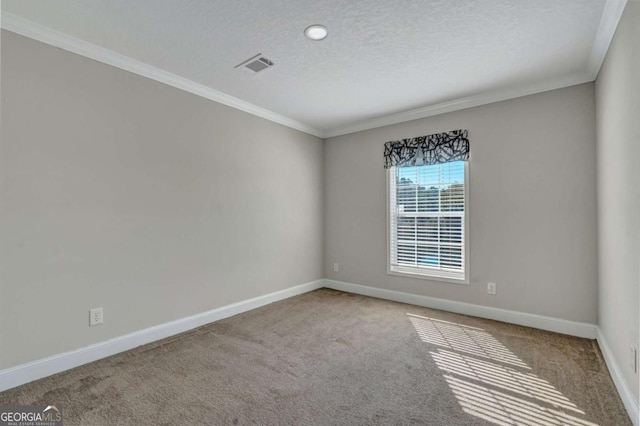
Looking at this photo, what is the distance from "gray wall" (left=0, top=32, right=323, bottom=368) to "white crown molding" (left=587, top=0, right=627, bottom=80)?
11.0 ft

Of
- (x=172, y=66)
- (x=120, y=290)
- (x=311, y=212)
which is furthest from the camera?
(x=311, y=212)

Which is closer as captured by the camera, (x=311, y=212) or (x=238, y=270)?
(x=238, y=270)

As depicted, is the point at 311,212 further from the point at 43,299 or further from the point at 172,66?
the point at 43,299

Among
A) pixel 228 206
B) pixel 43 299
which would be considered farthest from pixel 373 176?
pixel 43 299

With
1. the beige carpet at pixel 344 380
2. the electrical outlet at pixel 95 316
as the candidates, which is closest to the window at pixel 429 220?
the beige carpet at pixel 344 380

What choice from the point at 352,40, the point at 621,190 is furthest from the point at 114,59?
the point at 621,190

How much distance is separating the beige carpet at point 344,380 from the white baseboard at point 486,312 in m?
0.14

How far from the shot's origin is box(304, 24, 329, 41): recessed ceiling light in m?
2.27

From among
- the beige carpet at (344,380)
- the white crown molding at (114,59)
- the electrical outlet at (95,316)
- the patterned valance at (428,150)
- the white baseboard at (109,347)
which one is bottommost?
the beige carpet at (344,380)

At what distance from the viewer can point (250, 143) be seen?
3881 mm

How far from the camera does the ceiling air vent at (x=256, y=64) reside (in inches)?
107

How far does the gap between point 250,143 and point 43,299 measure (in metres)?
2.50

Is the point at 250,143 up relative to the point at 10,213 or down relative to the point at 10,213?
up

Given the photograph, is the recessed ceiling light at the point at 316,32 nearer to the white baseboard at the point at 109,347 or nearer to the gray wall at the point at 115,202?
the gray wall at the point at 115,202
